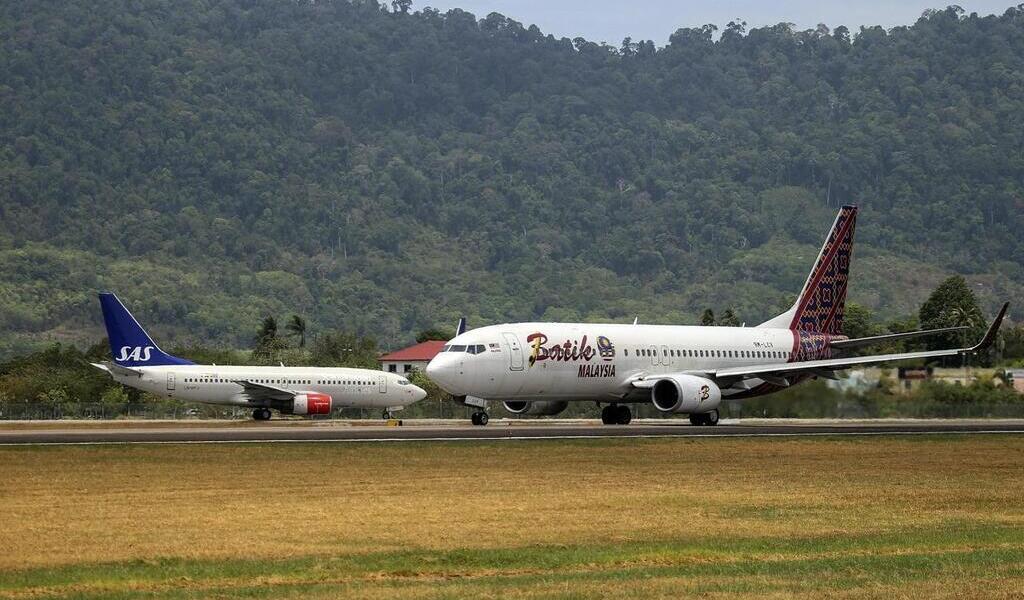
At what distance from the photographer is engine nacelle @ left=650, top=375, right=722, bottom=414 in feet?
188

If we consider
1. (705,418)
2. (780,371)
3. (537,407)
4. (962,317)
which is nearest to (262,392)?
(537,407)

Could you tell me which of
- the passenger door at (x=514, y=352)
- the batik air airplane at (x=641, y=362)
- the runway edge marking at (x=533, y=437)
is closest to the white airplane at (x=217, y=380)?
the batik air airplane at (x=641, y=362)

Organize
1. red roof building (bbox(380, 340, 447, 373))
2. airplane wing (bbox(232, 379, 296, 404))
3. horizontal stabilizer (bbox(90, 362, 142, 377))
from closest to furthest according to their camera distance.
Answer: horizontal stabilizer (bbox(90, 362, 142, 377)) < airplane wing (bbox(232, 379, 296, 404)) < red roof building (bbox(380, 340, 447, 373))

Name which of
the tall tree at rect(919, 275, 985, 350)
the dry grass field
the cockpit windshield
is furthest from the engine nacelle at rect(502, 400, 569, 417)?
the tall tree at rect(919, 275, 985, 350)

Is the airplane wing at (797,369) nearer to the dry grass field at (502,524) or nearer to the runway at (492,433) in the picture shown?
the runway at (492,433)

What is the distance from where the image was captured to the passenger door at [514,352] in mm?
54875

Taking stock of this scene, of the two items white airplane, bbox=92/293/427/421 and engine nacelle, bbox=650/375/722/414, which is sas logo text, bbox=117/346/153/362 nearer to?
white airplane, bbox=92/293/427/421

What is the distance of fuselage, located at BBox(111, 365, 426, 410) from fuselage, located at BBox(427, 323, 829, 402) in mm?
22427

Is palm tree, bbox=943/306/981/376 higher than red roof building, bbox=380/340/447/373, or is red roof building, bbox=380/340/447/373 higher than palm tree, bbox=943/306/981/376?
palm tree, bbox=943/306/981/376

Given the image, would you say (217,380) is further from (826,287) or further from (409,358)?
(409,358)

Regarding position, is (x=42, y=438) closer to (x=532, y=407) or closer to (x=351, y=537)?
(x=532, y=407)

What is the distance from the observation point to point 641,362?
5906 cm

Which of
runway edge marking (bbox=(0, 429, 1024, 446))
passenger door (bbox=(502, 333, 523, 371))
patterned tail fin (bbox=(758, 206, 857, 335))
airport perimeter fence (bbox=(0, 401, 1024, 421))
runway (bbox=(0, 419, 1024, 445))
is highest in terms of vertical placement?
patterned tail fin (bbox=(758, 206, 857, 335))

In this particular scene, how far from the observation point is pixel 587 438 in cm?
4675
